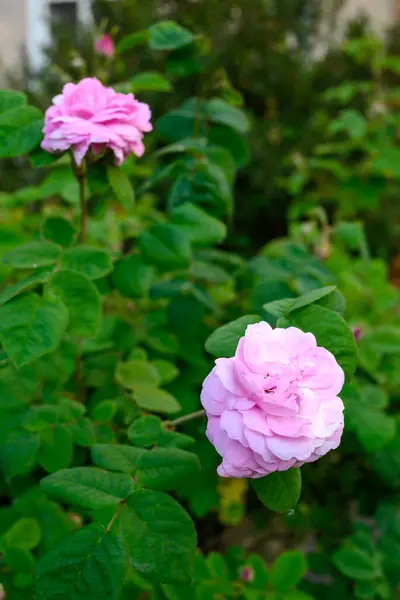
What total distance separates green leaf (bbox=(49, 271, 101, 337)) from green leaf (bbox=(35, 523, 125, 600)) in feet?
0.83

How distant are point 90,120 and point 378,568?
904mm

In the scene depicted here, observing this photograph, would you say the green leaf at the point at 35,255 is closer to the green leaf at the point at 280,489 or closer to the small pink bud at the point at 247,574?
the green leaf at the point at 280,489

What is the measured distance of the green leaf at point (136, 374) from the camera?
0.99m

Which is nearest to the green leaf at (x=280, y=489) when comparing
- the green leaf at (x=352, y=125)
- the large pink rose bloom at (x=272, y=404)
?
the large pink rose bloom at (x=272, y=404)

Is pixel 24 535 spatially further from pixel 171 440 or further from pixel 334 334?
pixel 334 334

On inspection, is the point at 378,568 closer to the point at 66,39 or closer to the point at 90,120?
the point at 90,120

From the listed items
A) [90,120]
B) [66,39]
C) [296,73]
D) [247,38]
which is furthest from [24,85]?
[90,120]

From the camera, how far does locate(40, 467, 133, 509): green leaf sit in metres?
0.62

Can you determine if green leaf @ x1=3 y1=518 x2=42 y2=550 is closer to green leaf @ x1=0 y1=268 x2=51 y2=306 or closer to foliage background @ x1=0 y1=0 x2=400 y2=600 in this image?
foliage background @ x1=0 y1=0 x2=400 y2=600

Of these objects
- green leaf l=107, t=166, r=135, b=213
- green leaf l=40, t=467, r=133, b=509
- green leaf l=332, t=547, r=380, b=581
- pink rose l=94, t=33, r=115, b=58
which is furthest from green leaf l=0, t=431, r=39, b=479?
pink rose l=94, t=33, r=115, b=58

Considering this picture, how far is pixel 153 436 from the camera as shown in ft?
2.39

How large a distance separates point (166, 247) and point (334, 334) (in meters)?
0.43

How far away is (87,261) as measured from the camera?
83 cm

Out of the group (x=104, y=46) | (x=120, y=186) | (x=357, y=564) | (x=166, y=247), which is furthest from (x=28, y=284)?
(x=104, y=46)
